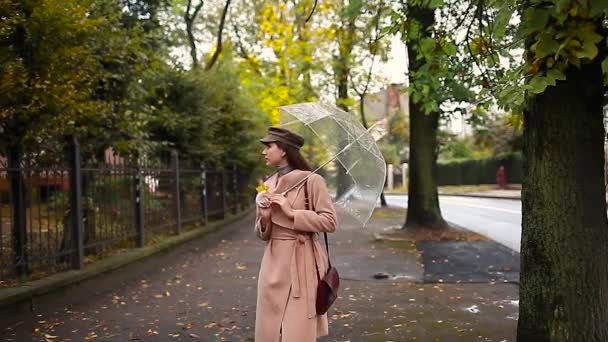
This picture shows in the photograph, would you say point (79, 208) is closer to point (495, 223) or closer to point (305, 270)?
point (305, 270)

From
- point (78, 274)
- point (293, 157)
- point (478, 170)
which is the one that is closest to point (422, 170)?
point (78, 274)

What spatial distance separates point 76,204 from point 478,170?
41790mm

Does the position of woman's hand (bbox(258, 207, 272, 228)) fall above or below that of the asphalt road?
above

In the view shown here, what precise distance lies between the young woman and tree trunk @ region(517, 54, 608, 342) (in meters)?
1.56

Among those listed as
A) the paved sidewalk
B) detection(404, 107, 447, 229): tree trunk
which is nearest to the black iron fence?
the paved sidewalk

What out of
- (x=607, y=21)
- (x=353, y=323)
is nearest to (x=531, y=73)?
(x=607, y=21)

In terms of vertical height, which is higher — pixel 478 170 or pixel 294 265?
pixel 478 170

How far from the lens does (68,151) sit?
7656 millimetres

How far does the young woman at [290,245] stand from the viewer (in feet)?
12.8

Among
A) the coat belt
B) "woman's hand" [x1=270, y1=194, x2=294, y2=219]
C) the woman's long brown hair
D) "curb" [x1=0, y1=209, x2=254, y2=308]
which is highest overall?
the woman's long brown hair

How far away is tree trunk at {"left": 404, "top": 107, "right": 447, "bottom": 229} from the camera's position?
13.8 meters

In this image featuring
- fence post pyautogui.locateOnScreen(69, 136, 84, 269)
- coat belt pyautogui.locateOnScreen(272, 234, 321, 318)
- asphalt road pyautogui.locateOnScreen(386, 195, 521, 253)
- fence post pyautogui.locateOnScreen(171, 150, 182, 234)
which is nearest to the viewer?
coat belt pyautogui.locateOnScreen(272, 234, 321, 318)

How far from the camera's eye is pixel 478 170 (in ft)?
151

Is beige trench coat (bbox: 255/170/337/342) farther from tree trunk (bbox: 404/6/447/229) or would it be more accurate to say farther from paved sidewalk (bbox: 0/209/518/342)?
tree trunk (bbox: 404/6/447/229)
